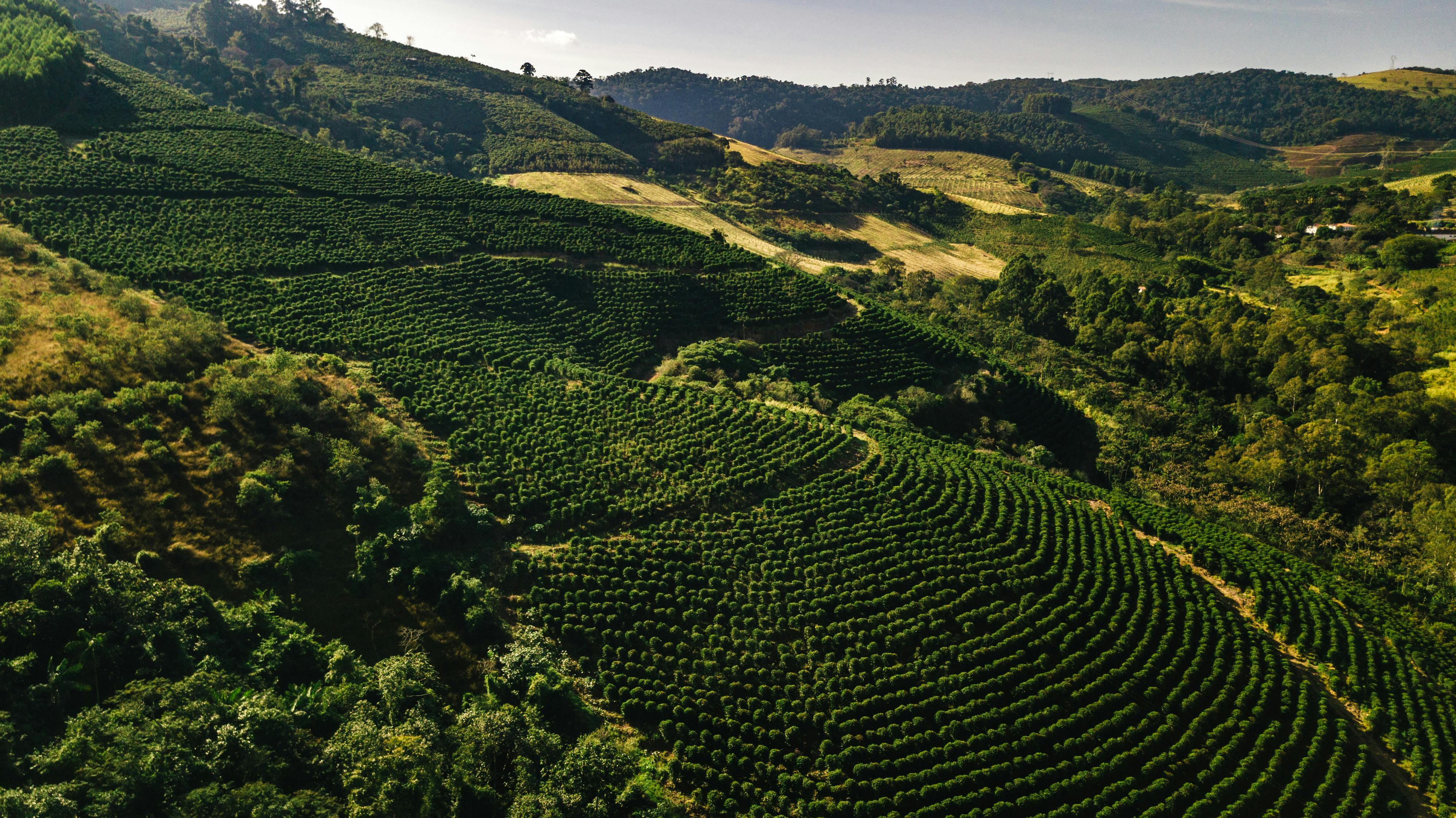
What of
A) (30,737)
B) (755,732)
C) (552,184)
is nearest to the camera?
(30,737)

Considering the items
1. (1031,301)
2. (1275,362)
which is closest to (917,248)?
(1031,301)

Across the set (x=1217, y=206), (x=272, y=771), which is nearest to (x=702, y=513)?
(x=272, y=771)

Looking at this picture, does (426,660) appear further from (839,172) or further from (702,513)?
(839,172)

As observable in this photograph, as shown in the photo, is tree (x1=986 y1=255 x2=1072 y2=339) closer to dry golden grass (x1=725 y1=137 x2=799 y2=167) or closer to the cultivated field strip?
the cultivated field strip

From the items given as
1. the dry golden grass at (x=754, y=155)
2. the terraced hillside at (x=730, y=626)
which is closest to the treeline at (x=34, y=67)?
the terraced hillside at (x=730, y=626)

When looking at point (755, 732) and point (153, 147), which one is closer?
point (755, 732)

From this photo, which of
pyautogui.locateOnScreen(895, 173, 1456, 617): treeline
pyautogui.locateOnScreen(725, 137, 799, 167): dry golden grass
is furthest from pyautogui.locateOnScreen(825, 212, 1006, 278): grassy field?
pyautogui.locateOnScreen(725, 137, 799, 167): dry golden grass

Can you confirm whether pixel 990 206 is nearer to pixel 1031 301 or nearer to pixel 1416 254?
pixel 1031 301
